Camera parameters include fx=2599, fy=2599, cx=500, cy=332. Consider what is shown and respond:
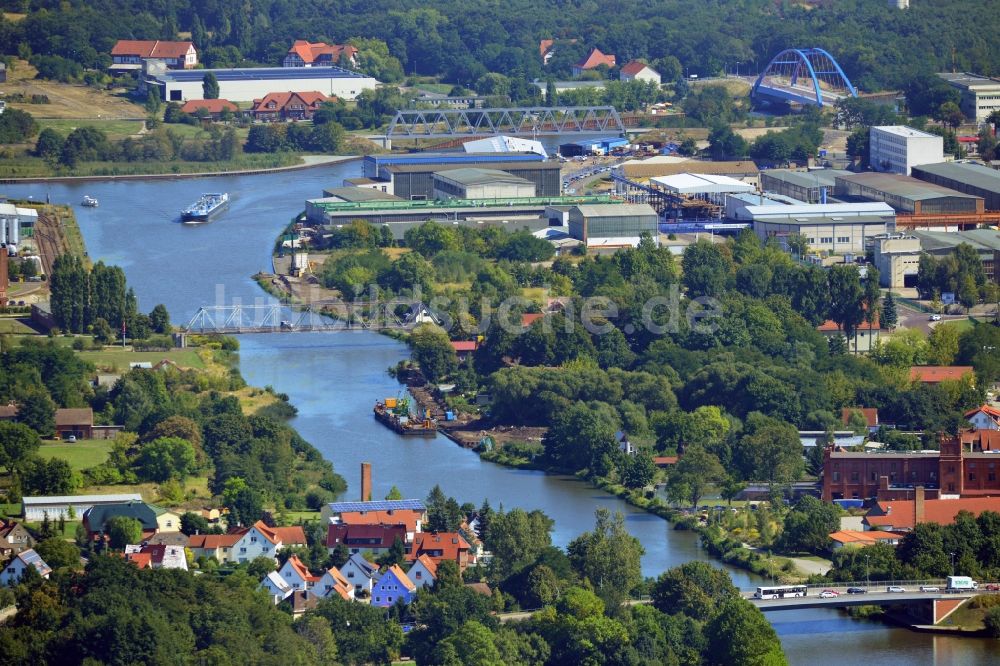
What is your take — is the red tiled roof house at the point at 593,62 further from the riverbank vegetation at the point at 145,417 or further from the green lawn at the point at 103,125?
the riverbank vegetation at the point at 145,417

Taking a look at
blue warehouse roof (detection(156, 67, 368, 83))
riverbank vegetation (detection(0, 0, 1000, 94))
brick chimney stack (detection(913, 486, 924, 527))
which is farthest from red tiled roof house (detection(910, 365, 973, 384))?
blue warehouse roof (detection(156, 67, 368, 83))

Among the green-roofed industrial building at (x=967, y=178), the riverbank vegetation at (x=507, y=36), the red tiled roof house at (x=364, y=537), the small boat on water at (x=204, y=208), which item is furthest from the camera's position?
the riverbank vegetation at (x=507, y=36)

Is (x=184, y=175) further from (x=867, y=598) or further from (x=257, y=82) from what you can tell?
(x=867, y=598)

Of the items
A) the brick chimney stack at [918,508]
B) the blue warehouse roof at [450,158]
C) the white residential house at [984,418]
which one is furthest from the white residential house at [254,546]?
the blue warehouse roof at [450,158]

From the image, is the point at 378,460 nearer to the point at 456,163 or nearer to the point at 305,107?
the point at 456,163

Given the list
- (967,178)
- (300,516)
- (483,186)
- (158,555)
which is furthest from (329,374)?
(967,178)

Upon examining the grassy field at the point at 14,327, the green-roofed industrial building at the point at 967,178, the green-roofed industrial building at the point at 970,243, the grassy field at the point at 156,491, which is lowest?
the grassy field at the point at 156,491

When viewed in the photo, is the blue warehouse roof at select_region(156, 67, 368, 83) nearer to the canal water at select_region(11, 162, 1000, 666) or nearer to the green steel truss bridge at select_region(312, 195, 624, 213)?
the canal water at select_region(11, 162, 1000, 666)
